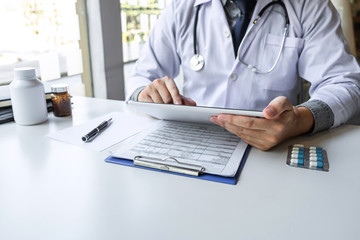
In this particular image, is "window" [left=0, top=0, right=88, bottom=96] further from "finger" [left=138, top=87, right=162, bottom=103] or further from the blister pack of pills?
the blister pack of pills

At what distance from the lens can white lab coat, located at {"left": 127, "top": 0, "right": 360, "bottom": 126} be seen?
0.97 m

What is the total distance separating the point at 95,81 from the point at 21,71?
3.18 feet

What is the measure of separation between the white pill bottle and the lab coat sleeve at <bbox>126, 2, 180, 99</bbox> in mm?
378

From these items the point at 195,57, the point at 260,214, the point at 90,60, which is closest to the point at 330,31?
the point at 195,57

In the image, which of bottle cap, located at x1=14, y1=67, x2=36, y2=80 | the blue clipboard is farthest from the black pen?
bottle cap, located at x1=14, y1=67, x2=36, y2=80

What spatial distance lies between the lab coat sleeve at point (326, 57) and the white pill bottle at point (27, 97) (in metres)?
0.79

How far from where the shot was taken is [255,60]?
3.54 ft


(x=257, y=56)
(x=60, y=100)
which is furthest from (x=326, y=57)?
(x=60, y=100)

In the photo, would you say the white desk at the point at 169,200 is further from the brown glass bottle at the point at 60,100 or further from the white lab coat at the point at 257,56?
the white lab coat at the point at 257,56

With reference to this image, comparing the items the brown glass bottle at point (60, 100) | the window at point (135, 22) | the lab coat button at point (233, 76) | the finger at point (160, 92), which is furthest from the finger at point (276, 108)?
the window at point (135, 22)

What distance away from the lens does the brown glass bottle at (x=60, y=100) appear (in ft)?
3.00

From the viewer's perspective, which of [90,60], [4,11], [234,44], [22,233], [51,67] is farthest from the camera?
[90,60]

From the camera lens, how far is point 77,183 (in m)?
0.55

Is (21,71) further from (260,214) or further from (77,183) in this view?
(260,214)
